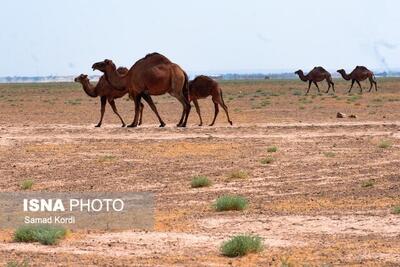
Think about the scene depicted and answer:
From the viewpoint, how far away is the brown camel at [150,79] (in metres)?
26.1

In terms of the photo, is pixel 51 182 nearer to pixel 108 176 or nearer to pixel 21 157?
pixel 108 176

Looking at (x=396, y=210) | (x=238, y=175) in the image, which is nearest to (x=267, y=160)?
(x=238, y=175)

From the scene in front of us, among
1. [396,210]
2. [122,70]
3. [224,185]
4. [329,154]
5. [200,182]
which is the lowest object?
[329,154]

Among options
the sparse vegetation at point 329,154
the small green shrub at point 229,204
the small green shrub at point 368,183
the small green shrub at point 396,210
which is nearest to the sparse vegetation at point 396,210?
the small green shrub at point 396,210

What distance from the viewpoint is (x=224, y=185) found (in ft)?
50.2

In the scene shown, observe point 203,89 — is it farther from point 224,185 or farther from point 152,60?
point 224,185

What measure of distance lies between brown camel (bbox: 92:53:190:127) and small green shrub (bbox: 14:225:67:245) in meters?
15.8

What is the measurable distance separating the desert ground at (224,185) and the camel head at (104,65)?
1680 millimetres

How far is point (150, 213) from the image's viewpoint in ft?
40.3

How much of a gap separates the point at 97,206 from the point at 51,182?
106 inches

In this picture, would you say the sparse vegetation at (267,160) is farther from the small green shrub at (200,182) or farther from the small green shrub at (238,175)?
the small green shrub at (200,182)

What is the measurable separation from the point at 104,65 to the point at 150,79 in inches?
64.9

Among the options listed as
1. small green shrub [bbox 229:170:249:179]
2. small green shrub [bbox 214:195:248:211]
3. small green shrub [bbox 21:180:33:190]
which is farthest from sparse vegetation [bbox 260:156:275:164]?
small green shrub [bbox 214:195:248:211]

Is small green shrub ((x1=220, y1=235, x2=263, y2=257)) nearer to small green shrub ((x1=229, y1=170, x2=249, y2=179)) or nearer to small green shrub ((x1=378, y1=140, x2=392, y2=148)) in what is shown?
small green shrub ((x1=229, y1=170, x2=249, y2=179))
